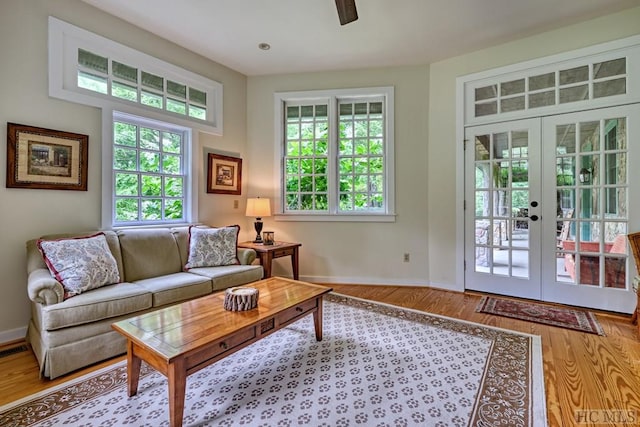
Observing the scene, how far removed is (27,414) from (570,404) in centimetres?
289

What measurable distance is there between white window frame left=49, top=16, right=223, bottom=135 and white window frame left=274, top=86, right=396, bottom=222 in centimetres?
103

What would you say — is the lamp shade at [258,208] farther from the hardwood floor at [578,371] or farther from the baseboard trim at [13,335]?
the baseboard trim at [13,335]

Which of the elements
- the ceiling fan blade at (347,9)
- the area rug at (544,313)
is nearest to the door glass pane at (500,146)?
the area rug at (544,313)

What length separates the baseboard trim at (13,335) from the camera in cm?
240

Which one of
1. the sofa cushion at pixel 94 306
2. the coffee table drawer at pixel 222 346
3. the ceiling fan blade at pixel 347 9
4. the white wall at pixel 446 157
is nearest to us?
the coffee table drawer at pixel 222 346

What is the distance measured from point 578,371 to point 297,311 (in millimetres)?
1886

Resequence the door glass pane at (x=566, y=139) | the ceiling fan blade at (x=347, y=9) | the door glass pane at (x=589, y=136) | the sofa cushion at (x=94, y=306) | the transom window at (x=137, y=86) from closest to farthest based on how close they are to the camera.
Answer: the sofa cushion at (x=94, y=306) → the ceiling fan blade at (x=347, y=9) → the transom window at (x=137, y=86) → the door glass pane at (x=589, y=136) → the door glass pane at (x=566, y=139)

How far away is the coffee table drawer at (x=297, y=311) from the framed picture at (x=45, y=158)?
2.29 metres

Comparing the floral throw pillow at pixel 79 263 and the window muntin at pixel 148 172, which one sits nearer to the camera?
the floral throw pillow at pixel 79 263

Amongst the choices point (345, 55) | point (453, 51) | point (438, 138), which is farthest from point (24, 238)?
point (453, 51)

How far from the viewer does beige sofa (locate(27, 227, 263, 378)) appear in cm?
194

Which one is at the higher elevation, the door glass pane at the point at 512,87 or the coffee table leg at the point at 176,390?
the door glass pane at the point at 512,87

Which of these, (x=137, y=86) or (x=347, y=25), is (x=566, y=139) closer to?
(x=347, y=25)

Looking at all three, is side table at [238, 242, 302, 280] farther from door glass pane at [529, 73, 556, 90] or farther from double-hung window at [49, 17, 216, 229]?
door glass pane at [529, 73, 556, 90]
